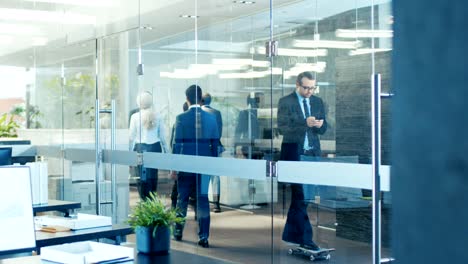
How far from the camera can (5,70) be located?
350 inches

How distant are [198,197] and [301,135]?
66.3 inches

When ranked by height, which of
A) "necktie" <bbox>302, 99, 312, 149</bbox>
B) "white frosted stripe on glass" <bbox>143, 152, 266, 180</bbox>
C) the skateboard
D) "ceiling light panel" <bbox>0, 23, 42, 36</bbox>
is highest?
"ceiling light panel" <bbox>0, 23, 42, 36</bbox>

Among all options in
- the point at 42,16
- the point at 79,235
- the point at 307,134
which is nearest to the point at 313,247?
the point at 307,134

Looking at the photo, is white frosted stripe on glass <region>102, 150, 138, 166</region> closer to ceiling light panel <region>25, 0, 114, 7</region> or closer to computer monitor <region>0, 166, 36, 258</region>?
ceiling light panel <region>25, 0, 114, 7</region>

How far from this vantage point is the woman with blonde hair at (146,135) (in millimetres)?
6660

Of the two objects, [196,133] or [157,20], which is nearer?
[196,133]

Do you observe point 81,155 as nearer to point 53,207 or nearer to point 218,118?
point 218,118

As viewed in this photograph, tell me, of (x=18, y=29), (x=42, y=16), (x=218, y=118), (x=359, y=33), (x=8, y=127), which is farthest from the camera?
(x=8, y=127)

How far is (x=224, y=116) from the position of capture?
19.0ft

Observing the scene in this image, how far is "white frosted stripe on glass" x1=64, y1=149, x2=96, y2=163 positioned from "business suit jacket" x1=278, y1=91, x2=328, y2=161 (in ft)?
11.0

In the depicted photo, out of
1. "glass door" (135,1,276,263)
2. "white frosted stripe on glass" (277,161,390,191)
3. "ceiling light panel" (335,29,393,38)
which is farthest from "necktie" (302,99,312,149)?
"ceiling light panel" (335,29,393,38)

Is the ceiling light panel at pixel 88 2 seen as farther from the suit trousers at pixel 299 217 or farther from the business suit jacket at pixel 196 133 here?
the suit trousers at pixel 299 217

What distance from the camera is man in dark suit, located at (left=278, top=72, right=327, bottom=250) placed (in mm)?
4605

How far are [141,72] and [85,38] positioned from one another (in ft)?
4.82
